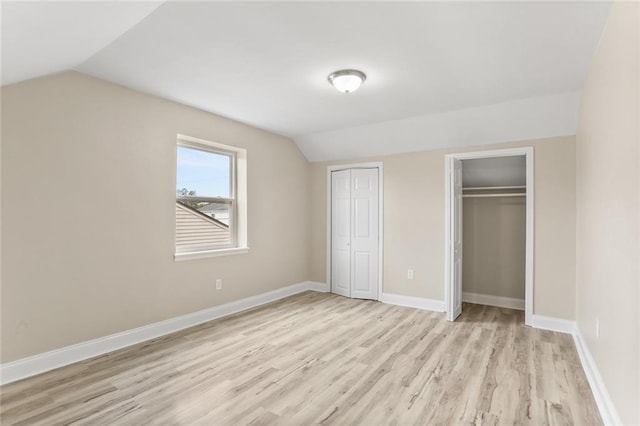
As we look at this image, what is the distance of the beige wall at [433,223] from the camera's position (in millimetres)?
3672

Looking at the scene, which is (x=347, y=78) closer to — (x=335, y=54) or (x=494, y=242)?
(x=335, y=54)

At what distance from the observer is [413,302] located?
4645mm

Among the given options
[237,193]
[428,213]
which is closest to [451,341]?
[428,213]

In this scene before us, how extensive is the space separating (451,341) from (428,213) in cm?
177

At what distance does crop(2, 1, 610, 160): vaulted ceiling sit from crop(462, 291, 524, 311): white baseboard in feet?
7.38

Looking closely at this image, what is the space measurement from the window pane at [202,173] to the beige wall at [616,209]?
3.83 metres

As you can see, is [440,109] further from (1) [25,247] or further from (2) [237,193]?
(1) [25,247]

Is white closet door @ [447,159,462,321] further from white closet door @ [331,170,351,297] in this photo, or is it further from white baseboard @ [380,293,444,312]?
white closet door @ [331,170,351,297]

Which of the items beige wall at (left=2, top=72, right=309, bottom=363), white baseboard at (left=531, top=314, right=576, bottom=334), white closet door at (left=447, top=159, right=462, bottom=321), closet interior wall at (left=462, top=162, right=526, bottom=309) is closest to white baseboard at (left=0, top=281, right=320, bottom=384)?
beige wall at (left=2, top=72, right=309, bottom=363)

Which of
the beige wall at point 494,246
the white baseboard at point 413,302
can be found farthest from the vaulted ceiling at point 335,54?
the white baseboard at point 413,302

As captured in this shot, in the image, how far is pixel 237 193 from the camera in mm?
4539

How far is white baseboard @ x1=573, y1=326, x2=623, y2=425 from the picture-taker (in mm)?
Answer: 1925

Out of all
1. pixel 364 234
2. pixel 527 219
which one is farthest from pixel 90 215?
pixel 527 219

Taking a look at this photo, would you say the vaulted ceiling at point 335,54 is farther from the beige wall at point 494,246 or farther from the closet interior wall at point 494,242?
the beige wall at point 494,246
